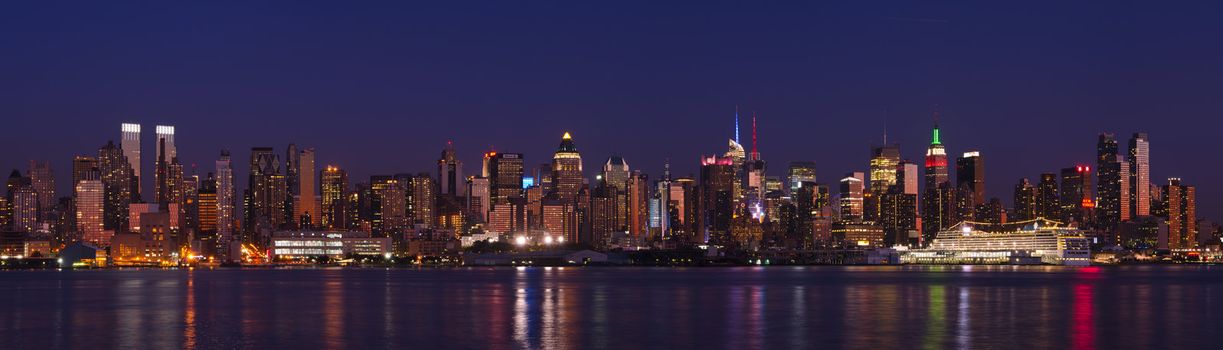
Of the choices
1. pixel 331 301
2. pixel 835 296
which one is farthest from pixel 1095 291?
pixel 331 301

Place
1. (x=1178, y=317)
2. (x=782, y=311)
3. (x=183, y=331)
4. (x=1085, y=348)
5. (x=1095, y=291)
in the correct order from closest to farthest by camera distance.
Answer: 1. (x=1085, y=348)
2. (x=183, y=331)
3. (x=1178, y=317)
4. (x=782, y=311)
5. (x=1095, y=291)

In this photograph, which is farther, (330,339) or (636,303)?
(636,303)

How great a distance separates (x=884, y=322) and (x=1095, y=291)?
146ft

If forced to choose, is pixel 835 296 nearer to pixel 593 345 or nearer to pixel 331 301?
pixel 331 301

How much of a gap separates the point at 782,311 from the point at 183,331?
2918 centimetres

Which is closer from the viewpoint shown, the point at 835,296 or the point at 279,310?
the point at 279,310

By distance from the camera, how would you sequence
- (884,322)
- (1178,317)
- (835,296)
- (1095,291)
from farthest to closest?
(1095,291)
(835,296)
(1178,317)
(884,322)

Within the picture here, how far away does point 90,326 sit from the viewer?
59094 millimetres

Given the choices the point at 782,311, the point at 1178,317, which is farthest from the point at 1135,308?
the point at 782,311

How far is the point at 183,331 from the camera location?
180 feet

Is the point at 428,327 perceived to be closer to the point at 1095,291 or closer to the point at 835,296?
the point at 835,296

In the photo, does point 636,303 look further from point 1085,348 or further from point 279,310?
point 1085,348

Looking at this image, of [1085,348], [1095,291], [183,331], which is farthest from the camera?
[1095,291]

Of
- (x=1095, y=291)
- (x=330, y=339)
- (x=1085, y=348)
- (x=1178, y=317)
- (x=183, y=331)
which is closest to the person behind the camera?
(x=1085, y=348)
